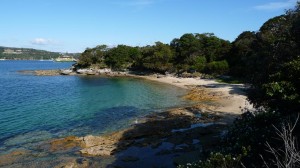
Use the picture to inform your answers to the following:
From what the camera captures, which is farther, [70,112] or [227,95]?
[227,95]

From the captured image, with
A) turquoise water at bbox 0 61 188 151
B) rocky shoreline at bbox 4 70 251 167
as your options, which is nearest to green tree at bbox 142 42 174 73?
turquoise water at bbox 0 61 188 151

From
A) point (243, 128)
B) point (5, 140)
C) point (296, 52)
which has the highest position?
point (296, 52)

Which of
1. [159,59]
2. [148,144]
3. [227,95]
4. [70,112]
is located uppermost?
[159,59]

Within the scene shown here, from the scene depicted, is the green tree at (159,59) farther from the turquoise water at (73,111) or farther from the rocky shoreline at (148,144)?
the rocky shoreline at (148,144)

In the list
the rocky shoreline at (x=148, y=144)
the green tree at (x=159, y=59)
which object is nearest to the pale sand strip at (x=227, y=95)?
the rocky shoreline at (x=148, y=144)

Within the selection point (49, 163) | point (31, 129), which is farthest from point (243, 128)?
point (31, 129)

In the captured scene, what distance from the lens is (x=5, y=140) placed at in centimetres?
2734

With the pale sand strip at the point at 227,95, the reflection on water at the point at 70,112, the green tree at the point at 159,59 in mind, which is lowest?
the reflection on water at the point at 70,112

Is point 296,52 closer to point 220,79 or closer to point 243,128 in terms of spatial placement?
point 243,128

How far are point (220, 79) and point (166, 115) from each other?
38.7 meters

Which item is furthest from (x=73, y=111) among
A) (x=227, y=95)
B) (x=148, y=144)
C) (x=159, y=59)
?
(x=159, y=59)

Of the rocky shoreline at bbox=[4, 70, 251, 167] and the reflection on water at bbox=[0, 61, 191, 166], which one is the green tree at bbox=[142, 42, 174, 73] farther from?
the rocky shoreline at bbox=[4, 70, 251, 167]

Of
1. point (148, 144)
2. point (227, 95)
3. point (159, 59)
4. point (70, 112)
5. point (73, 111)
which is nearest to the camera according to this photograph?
point (148, 144)

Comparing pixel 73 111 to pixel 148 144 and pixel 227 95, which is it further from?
pixel 227 95
